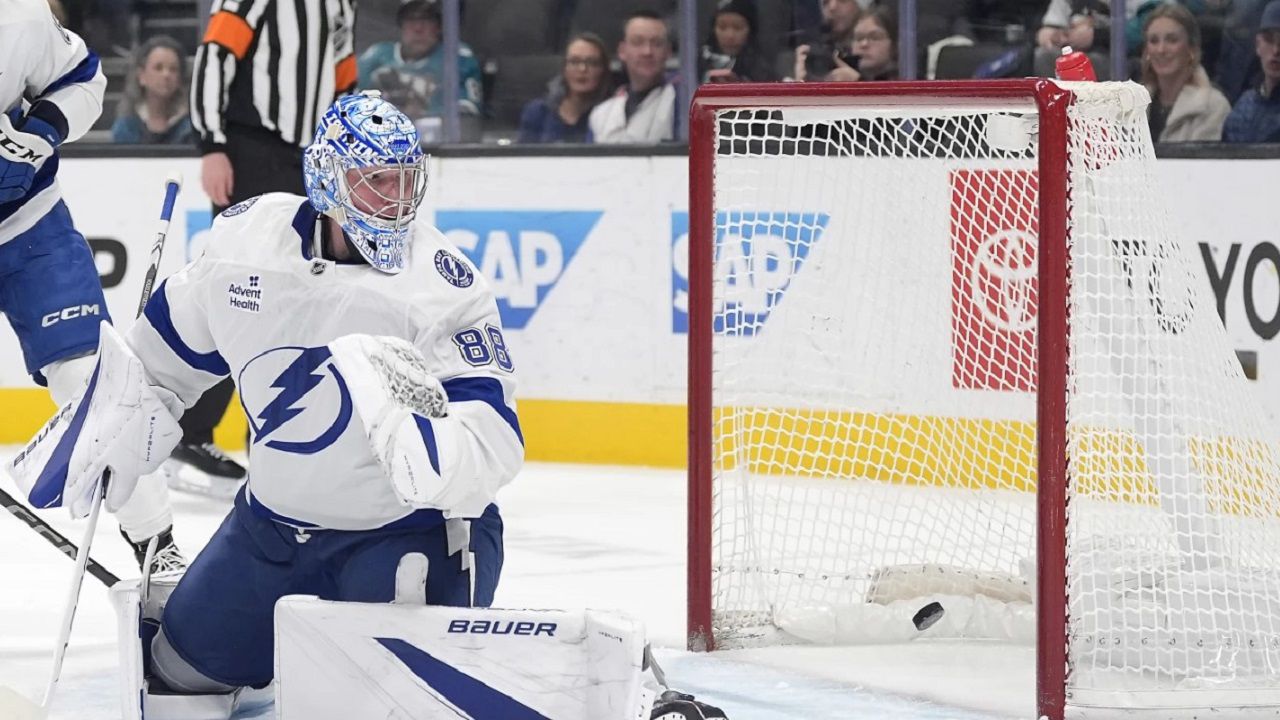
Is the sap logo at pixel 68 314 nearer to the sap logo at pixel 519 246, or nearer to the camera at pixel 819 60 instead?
the sap logo at pixel 519 246

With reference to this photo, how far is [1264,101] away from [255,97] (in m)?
2.29

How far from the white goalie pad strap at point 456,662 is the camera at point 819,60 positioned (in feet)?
10.0

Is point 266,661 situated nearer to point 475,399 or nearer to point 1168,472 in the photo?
point 475,399

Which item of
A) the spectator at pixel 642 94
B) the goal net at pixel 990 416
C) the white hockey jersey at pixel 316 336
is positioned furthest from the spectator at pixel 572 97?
the white hockey jersey at pixel 316 336

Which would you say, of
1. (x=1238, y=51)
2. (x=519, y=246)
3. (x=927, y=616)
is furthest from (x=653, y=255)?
(x=927, y=616)

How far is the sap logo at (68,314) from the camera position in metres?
3.29

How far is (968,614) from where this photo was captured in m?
3.31

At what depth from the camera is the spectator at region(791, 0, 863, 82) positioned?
516 cm

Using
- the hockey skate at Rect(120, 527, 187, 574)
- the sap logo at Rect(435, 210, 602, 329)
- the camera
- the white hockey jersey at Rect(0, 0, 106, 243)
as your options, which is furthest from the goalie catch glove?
the camera

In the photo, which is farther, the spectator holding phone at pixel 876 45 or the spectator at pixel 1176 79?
the spectator holding phone at pixel 876 45

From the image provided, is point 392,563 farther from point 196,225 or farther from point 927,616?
point 196,225

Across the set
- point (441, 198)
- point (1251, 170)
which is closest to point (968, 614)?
point (1251, 170)

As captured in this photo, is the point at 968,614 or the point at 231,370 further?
the point at 968,614

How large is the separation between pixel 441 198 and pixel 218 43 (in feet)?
3.00
